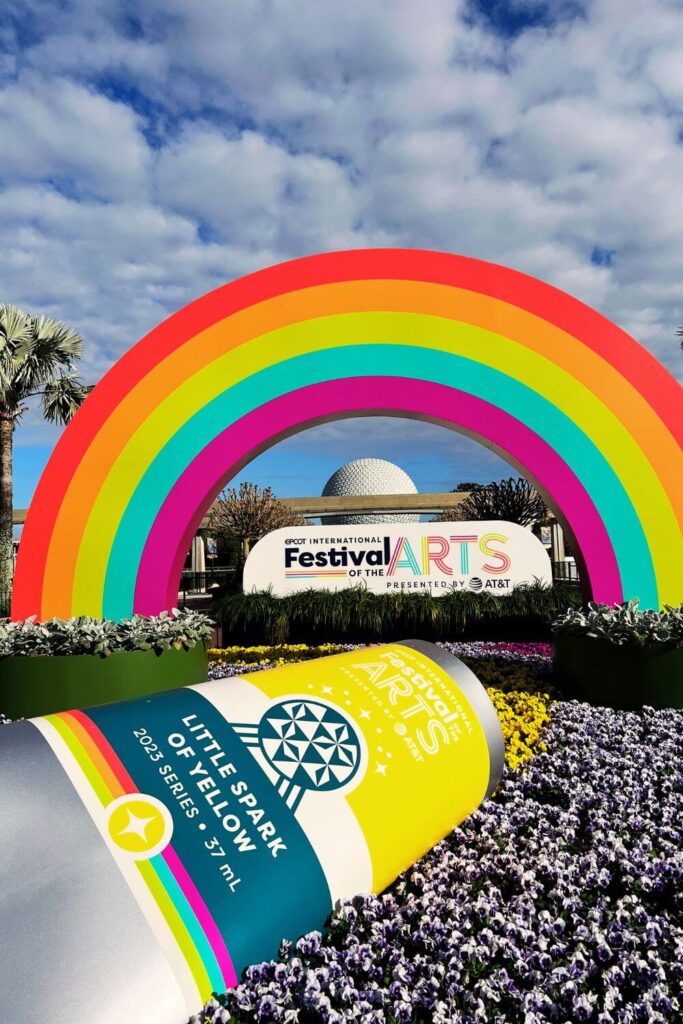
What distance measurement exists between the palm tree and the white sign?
6.76 m

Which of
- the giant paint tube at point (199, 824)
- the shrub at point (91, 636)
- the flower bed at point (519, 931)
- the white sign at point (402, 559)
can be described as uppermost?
the white sign at point (402, 559)

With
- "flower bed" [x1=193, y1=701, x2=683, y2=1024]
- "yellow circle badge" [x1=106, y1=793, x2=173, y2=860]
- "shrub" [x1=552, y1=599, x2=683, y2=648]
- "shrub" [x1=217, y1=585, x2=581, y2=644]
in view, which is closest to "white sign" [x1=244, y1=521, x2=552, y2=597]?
"shrub" [x1=217, y1=585, x2=581, y2=644]

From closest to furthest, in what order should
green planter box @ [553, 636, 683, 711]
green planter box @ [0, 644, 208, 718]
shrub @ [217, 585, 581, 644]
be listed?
green planter box @ [0, 644, 208, 718]
green planter box @ [553, 636, 683, 711]
shrub @ [217, 585, 581, 644]

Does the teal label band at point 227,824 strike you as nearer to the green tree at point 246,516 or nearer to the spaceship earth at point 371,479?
the green tree at point 246,516

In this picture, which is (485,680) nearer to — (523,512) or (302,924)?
(302,924)

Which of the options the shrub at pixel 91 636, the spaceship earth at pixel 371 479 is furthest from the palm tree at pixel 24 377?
the spaceship earth at pixel 371 479

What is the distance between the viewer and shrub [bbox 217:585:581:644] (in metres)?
11.0

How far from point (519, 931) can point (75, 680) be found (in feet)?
13.5

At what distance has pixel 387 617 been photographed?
1102 centimetres

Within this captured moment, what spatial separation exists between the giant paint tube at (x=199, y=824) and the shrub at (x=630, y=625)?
2.74 m

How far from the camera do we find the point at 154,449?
6434 millimetres

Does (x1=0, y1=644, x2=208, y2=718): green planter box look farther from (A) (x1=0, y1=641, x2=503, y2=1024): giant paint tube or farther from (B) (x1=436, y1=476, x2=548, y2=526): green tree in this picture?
(B) (x1=436, y1=476, x2=548, y2=526): green tree

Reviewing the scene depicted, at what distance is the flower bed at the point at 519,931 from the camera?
2182mm

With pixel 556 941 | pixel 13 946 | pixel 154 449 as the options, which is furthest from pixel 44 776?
pixel 154 449
